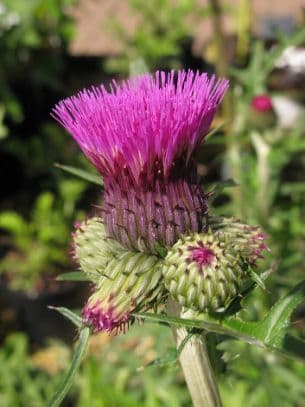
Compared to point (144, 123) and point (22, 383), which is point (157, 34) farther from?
point (144, 123)

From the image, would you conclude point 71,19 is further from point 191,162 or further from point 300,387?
point 191,162

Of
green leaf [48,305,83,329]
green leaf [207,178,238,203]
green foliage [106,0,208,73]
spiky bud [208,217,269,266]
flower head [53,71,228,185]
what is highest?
green foliage [106,0,208,73]

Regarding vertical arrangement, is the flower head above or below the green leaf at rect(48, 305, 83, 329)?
above

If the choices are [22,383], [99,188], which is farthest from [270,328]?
[99,188]

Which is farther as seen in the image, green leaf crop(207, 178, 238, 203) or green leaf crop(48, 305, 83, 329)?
green leaf crop(207, 178, 238, 203)

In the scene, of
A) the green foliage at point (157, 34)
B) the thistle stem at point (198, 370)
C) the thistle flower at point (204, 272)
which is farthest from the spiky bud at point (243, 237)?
the green foliage at point (157, 34)

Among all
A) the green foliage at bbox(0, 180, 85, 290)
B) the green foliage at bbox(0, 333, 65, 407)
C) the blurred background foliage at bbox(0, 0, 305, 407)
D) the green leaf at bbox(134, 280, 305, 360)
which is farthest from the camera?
the green foliage at bbox(0, 180, 85, 290)

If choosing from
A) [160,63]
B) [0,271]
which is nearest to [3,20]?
[160,63]

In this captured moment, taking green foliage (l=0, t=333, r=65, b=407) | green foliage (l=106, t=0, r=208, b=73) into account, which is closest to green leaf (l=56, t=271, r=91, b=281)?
green foliage (l=0, t=333, r=65, b=407)

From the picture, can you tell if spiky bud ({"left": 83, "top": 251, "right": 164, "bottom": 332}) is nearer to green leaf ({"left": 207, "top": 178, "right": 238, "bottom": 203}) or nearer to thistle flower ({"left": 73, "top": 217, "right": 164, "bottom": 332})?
thistle flower ({"left": 73, "top": 217, "right": 164, "bottom": 332})
